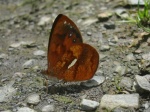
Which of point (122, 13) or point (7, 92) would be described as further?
point (122, 13)

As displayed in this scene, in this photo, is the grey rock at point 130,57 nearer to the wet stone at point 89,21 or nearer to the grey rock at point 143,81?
the grey rock at point 143,81

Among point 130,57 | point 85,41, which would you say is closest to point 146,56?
point 130,57

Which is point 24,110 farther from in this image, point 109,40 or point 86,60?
point 109,40

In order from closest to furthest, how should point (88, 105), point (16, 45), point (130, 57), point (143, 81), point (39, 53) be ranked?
point (88, 105) → point (143, 81) → point (130, 57) → point (39, 53) → point (16, 45)

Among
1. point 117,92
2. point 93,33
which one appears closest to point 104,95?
point 117,92

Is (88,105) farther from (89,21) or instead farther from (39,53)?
(89,21)

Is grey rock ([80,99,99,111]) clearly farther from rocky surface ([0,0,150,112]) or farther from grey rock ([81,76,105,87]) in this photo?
grey rock ([81,76,105,87])

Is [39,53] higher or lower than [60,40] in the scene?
lower
